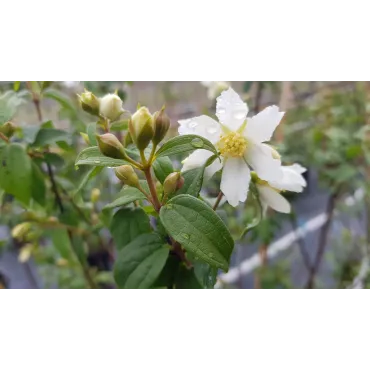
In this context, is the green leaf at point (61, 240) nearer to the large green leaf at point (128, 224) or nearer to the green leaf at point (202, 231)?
the large green leaf at point (128, 224)

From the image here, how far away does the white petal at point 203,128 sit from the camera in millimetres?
422

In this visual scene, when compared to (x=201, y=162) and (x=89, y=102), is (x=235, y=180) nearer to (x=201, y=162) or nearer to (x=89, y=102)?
(x=201, y=162)

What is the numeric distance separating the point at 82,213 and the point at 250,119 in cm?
43

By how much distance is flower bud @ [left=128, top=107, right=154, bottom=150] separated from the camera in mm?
365

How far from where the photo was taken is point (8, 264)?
5.13ft

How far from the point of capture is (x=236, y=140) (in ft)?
1.42

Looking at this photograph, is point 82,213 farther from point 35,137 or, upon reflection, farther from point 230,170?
point 230,170

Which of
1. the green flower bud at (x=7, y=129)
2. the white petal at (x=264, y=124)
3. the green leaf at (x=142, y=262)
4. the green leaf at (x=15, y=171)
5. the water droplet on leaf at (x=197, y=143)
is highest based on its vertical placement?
the white petal at (x=264, y=124)

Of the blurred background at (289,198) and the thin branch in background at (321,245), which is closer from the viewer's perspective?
the blurred background at (289,198)

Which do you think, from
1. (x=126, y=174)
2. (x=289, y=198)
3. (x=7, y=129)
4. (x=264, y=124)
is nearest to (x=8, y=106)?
(x=7, y=129)

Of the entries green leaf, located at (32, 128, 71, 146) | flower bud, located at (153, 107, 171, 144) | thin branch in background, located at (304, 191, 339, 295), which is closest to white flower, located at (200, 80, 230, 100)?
green leaf, located at (32, 128, 71, 146)

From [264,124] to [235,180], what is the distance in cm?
7

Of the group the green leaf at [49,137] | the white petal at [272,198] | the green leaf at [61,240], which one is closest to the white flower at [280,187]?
the white petal at [272,198]

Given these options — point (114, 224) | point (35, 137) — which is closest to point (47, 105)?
point (35, 137)
